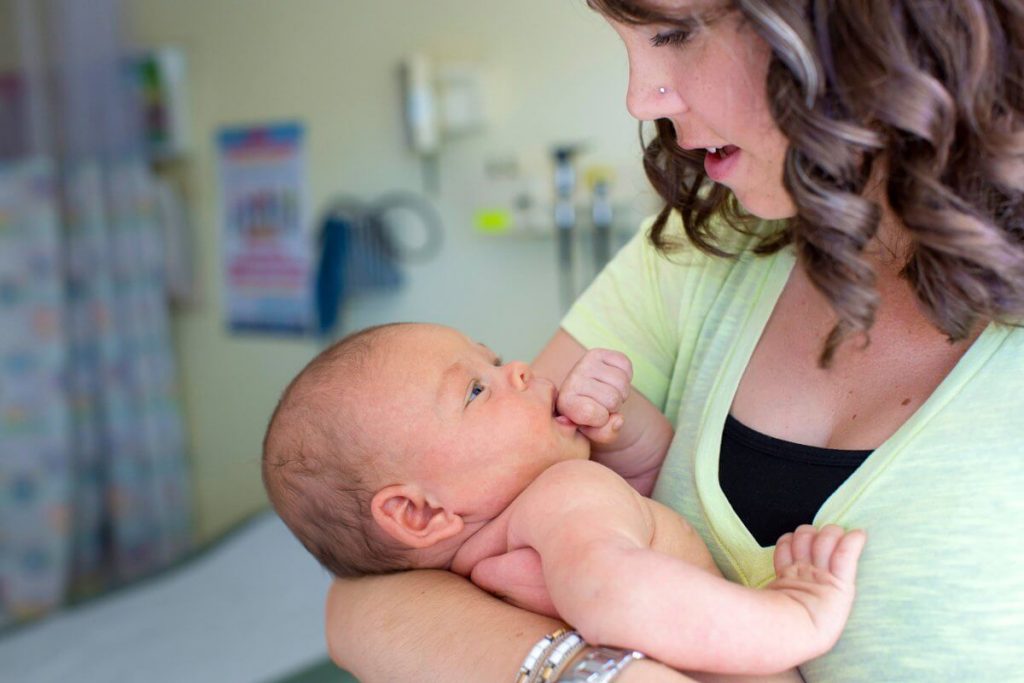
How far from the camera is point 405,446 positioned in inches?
42.6

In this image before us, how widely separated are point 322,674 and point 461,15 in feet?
6.18

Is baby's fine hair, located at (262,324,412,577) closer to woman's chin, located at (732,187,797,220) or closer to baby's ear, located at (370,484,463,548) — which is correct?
baby's ear, located at (370,484,463,548)

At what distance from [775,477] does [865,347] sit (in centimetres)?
17

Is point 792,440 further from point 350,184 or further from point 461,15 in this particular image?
point 350,184

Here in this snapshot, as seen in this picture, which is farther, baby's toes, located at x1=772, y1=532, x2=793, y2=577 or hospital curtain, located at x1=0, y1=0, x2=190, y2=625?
hospital curtain, located at x1=0, y1=0, x2=190, y2=625

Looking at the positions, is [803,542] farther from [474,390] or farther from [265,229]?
[265,229]

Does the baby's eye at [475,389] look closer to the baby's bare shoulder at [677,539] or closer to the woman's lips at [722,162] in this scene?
the baby's bare shoulder at [677,539]

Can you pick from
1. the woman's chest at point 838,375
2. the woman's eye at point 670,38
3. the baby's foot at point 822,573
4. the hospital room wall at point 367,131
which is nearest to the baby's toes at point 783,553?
the baby's foot at point 822,573

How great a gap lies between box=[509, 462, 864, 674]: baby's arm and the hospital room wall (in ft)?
5.72

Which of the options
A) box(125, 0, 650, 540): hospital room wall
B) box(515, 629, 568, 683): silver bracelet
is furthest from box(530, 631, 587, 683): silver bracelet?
box(125, 0, 650, 540): hospital room wall

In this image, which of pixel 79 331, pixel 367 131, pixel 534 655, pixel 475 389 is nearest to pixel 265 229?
pixel 367 131

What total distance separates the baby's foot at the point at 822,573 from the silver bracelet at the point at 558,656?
187 millimetres

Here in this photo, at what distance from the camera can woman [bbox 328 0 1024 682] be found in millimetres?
842

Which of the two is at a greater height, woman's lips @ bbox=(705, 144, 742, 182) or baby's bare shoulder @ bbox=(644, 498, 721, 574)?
woman's lips @ bbox=(705, 144, 742, 182)
